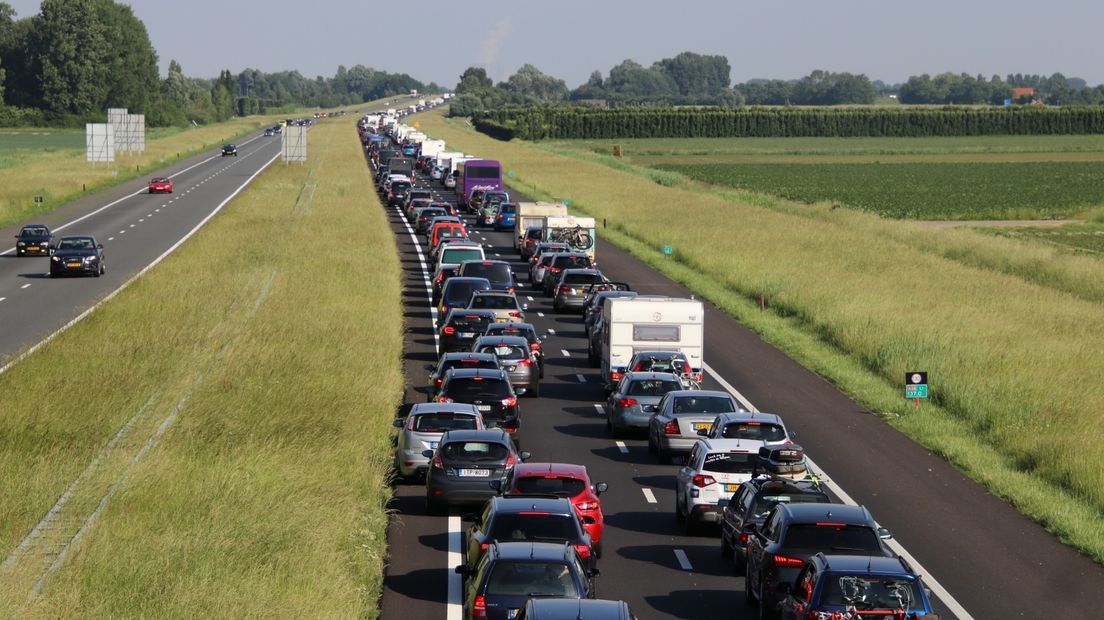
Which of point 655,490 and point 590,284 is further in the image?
point 590,284

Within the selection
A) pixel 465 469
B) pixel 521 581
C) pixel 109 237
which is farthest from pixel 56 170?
pixel 521 581

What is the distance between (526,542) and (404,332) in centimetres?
2943

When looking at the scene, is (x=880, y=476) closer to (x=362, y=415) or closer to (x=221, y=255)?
(x=362, y=415)

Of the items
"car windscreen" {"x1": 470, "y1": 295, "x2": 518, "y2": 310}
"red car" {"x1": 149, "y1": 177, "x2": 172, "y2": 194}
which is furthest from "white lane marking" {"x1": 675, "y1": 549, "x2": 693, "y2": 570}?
"red car" {"x1": 149, "y1": 177, "x2": 172, "y2": 194}

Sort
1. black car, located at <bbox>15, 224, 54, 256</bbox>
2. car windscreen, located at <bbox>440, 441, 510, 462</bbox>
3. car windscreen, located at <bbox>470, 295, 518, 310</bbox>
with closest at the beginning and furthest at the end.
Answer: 1. car windscreen, located at <bbox>440, 441, 510, 462</bbox>
2. car windscreen, located at <bbox>470, 295, 518, 310</bbox>
3. black car, located at <bbox>15, 224, 54, 256</bbox>

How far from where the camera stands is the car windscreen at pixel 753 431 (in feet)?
88.1

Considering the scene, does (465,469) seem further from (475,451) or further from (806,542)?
(806,542)

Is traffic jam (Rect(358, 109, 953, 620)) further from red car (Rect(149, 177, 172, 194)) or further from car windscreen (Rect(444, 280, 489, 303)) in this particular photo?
red car (Rect(149, 177, 172, 194))

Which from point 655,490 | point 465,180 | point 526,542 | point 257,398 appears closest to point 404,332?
point 257,398

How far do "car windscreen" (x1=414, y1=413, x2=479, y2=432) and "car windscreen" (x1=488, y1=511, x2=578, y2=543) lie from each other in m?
7.50

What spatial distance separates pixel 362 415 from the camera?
104 ft

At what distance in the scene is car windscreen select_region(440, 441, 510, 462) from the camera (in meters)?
25.2

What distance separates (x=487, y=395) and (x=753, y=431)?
6.06m

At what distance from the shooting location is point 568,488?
22.4 m
